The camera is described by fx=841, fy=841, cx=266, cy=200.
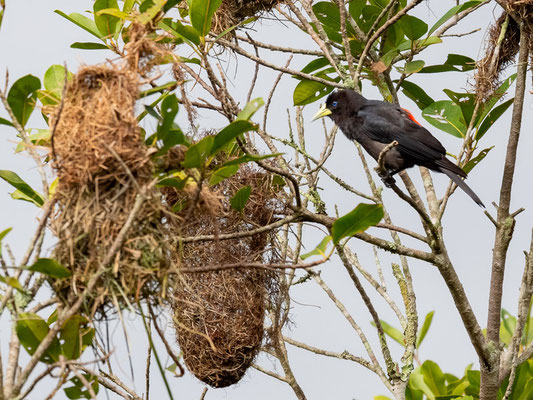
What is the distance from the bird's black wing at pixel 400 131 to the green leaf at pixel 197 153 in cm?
269

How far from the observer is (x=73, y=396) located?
308 centimetres

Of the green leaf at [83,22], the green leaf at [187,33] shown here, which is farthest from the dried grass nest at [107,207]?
the green leaf at [83,22]

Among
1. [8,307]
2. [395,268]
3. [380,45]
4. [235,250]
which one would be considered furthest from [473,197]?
[8,307]

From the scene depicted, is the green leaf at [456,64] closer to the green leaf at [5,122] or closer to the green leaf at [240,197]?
the green leaf at [240,197]

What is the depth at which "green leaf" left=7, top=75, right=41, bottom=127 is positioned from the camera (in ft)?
9.38

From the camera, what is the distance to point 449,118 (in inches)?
195

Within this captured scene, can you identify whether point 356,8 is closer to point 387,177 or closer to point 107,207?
point 387,177

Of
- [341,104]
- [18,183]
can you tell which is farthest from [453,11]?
[18,183]

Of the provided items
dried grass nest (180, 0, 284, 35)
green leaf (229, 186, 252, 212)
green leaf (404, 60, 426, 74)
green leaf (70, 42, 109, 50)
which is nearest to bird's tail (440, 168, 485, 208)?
green leaf (404, 60, 426, 74)

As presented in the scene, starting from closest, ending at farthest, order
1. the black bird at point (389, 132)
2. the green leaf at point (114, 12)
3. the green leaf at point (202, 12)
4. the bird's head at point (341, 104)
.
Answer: the green leaf at point (114, 12)
the green leaf at point (202, 12)
the black bird at point (389, 132)
the bird's head at point (341, 104)

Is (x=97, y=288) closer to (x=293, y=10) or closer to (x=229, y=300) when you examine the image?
(x=229, y=300)

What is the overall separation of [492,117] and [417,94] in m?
0.58

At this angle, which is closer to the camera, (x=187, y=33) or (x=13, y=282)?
Answer: (x=13, y=282)

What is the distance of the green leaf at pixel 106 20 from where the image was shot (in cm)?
350
